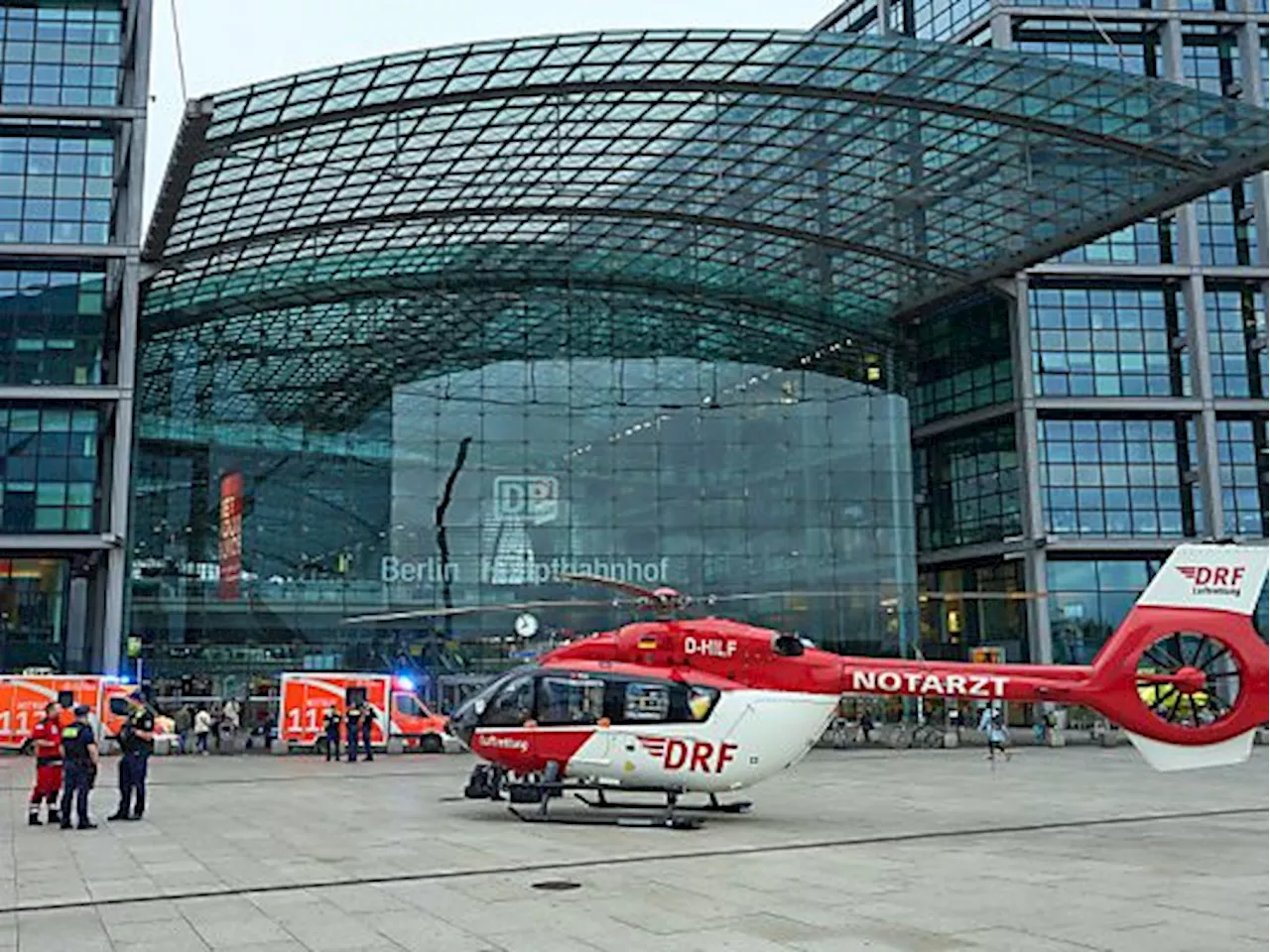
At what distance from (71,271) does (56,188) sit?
112 inches

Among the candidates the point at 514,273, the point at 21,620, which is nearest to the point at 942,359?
the point at 514,273

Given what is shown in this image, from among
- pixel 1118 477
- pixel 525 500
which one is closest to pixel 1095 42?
pixel 1118 477

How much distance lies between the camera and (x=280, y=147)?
3831cm

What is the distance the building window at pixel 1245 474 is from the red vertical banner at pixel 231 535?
38702 mm

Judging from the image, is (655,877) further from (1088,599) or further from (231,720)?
(1088,599)

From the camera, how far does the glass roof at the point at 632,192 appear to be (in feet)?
117

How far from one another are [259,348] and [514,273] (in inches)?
427

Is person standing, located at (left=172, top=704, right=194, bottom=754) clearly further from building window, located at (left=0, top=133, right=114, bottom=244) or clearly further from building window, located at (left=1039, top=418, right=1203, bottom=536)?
building window, located at (left=1039, top=418, right=1203, bottom=536)

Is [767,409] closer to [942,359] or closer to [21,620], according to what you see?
[942,359]

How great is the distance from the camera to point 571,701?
20.5m

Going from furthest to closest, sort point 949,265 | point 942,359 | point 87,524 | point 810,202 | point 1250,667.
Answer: point 942,359, point 949,265, point 810,202, point 87,524, point 1250,667

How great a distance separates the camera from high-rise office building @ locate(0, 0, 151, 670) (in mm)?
41594

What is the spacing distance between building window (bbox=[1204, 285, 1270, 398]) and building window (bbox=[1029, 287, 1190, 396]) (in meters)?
1.58

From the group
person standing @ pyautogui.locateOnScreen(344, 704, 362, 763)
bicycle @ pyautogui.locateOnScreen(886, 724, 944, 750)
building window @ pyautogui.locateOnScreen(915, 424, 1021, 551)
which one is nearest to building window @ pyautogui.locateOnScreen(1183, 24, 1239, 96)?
building window @ pyautogui.locateOnScreen(915, 424, 1021, 551)
